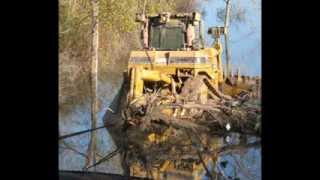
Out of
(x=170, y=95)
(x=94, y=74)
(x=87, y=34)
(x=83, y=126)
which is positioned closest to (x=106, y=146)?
(x=83, y=126)

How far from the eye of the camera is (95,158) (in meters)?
5.71

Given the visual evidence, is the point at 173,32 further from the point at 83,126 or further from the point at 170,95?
the point at 83,126

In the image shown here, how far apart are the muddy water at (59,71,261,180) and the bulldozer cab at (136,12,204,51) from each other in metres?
0.61

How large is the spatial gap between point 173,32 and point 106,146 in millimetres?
1407

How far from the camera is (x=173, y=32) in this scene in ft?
17.4

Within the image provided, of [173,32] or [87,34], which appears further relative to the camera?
[87,34]

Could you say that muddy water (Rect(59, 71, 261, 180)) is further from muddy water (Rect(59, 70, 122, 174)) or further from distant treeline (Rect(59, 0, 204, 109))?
distant treeline (Rect(59, 0, 204, 109))

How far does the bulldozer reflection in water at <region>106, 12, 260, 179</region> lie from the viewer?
5.12 metres

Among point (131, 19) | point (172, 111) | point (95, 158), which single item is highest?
point (131, 19)

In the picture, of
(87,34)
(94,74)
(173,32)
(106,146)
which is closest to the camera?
(173,32)
